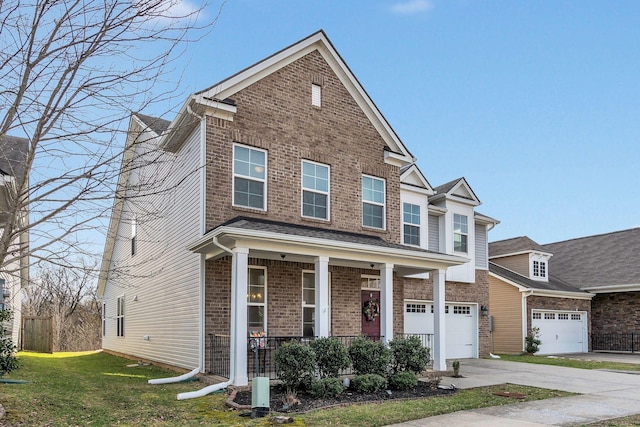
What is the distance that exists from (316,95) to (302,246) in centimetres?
528

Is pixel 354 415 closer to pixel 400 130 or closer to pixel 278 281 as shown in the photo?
pixel 278 281

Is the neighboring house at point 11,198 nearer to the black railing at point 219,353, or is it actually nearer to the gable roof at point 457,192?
the black railing at point 219,353

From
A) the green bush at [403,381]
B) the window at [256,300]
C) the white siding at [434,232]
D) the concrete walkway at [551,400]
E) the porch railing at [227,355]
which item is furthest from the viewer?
the white siding at [434,232]

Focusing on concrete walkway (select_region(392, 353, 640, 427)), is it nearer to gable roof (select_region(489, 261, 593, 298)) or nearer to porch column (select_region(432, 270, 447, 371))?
porch column (select_region(432, 270, 447, 371))

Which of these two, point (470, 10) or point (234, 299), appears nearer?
point (234, 299)

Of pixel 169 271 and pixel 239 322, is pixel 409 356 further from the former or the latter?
pixel 169 271

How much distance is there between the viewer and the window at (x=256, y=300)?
13.3m

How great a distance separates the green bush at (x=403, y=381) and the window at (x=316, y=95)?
7.64 meters

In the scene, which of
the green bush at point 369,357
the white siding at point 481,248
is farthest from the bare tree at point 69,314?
the green bush at point 369,357

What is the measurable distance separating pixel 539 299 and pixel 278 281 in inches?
592

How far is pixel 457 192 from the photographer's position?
20.8 metres

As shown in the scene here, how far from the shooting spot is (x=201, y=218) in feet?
42.8

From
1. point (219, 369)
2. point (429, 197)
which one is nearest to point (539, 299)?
point (429, 197)

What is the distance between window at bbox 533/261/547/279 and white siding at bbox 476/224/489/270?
207 inches
